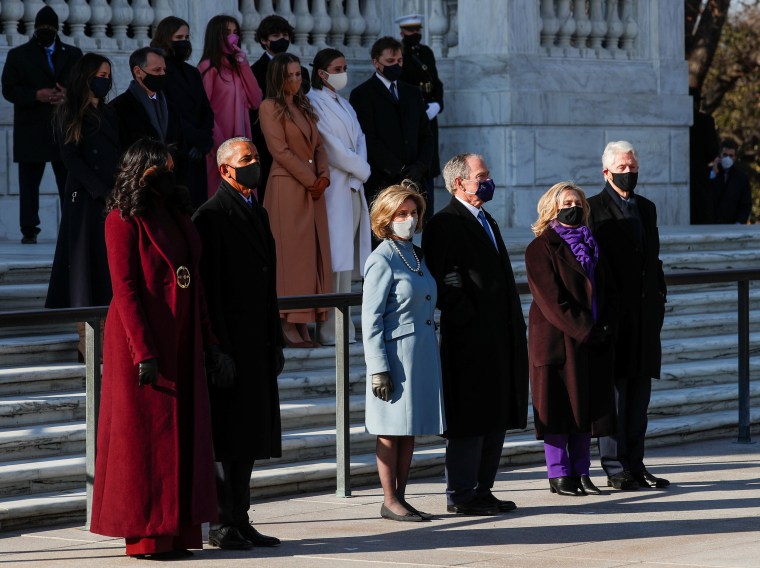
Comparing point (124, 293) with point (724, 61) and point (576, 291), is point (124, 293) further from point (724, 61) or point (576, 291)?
point (724, 61)

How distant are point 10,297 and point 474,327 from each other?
10.7 ft

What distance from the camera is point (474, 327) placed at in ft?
28.2

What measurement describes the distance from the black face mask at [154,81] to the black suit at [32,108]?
201 cm

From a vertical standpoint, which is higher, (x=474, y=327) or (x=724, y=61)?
(x=724, y=61)

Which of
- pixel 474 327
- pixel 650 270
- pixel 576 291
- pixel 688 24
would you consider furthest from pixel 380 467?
pixel 688 24

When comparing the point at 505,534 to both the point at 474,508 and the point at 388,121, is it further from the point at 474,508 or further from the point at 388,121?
the point at 388,121

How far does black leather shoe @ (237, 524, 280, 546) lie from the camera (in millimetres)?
7871

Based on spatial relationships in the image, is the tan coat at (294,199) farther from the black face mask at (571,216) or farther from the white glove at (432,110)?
the white glove at (432,110)

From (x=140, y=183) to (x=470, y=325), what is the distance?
1.88 metres

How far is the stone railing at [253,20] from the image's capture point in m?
14.0

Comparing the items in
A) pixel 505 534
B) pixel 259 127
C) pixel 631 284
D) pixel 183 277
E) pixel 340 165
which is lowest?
pixel 505 534

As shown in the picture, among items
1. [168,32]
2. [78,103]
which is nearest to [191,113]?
[168,32]

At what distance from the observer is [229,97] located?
11.6m

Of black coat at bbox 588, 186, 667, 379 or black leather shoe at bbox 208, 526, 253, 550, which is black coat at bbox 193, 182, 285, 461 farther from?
black coat at bbox 588, 186, 667, 379
